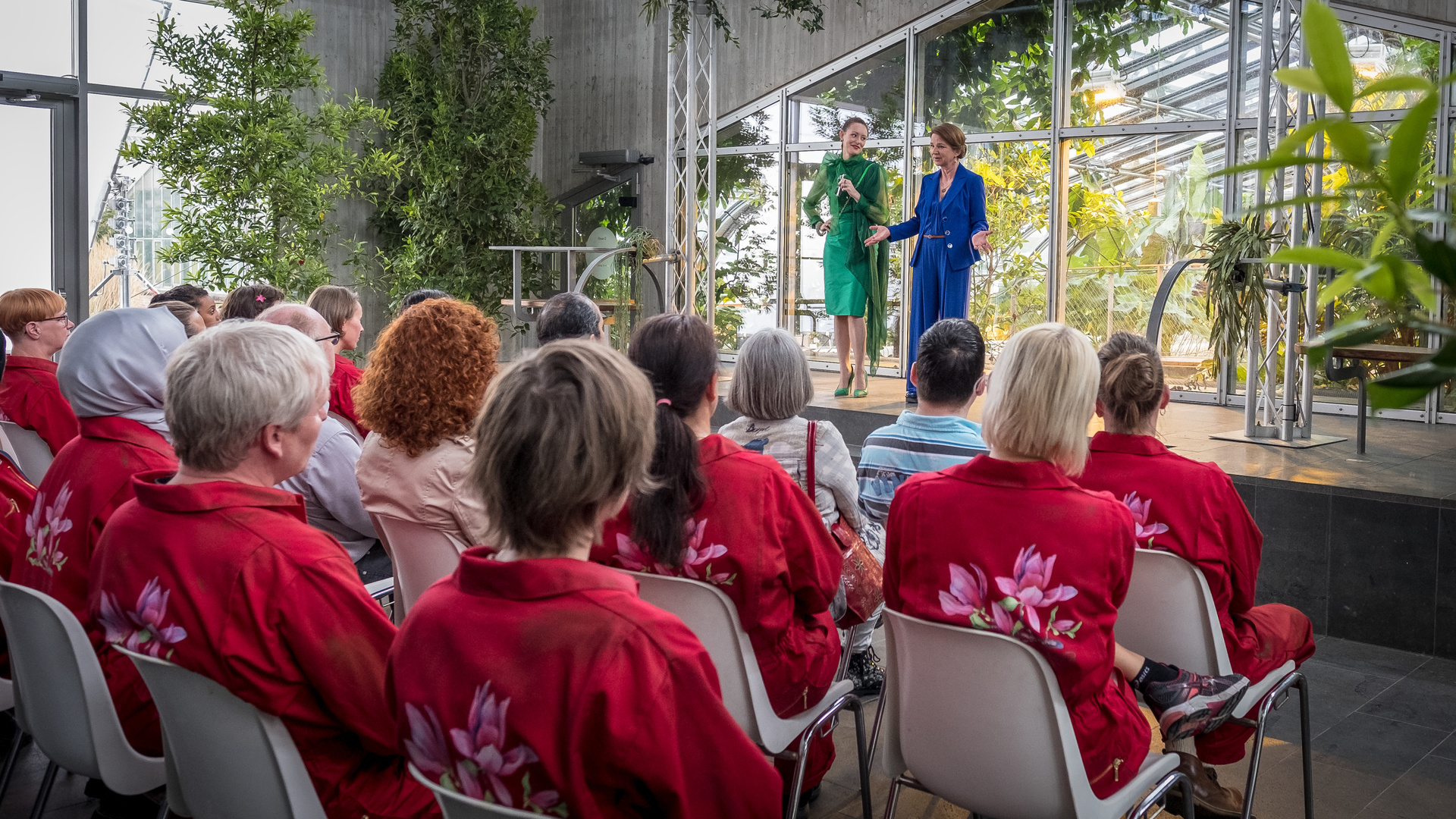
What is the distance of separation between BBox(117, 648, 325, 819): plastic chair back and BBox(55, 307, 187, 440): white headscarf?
0.91 metres

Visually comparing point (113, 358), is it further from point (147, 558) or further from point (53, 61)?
point (53, 61)

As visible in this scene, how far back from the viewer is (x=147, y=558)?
1604 mm

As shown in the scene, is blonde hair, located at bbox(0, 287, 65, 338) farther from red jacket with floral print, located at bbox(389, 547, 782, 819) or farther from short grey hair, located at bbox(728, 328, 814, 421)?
red jacket with floral print, located at bbox(389, 547, 782, 819)

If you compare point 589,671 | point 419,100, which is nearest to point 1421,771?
point 589,671

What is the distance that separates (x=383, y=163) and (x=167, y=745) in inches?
327

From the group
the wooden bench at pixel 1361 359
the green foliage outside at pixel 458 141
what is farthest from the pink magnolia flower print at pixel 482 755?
the green foliage outside at pixel 458 141

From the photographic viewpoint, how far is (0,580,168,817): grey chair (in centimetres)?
Answer: 186

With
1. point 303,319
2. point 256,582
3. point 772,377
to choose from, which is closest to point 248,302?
point 303,319

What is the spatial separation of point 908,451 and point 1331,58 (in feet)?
8.52

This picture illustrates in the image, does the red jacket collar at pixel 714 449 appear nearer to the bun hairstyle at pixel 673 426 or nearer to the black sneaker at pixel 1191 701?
the bun hairstyle at pixel 673 426

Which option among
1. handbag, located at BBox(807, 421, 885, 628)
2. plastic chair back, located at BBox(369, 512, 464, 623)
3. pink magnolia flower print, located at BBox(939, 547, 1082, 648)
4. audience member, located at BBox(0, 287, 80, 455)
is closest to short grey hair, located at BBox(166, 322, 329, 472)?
plastic chair back, located at BBox(369, 512, 464, 623)

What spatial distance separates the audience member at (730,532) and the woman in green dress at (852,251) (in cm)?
530

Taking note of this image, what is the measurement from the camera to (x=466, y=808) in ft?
4.27

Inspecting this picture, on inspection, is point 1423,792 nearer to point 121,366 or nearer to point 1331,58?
point 1331,58
